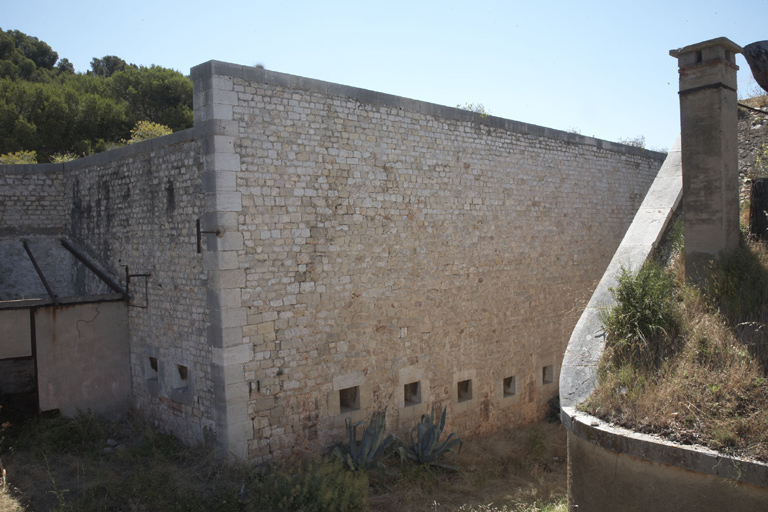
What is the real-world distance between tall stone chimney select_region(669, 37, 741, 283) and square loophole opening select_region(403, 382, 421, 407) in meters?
4.85

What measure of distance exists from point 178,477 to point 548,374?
7849 millimetres

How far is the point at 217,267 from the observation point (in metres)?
7.36

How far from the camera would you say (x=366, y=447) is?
319 inches

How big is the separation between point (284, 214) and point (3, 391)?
5.91 m

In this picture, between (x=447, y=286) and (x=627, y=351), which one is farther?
(x=447, y=286)

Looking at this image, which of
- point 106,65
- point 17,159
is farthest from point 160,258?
point 106,65

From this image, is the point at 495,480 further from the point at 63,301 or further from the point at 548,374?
the point at 63,301

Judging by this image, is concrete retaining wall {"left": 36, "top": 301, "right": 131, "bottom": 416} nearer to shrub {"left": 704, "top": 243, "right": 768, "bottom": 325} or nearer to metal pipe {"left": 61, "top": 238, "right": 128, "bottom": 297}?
metal pipe {"left": 61, "top": 238, "right": 128, "bottom": 297}

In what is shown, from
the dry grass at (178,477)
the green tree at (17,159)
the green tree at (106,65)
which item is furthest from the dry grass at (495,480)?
the green tree at (106,65)

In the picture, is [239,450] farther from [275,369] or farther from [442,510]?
[442,510]

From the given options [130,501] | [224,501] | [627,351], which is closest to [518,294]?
[627,351]

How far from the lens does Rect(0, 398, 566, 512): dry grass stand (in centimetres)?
Answer: 673

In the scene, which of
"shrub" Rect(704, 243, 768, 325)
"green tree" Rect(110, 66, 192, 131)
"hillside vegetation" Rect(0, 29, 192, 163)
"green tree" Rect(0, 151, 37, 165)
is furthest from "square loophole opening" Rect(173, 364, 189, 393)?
"green tree" Rect(110, 66, 192, 131)

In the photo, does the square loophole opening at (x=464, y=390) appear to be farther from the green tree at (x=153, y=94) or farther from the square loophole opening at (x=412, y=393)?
the green tree at (x=153, y=94)
